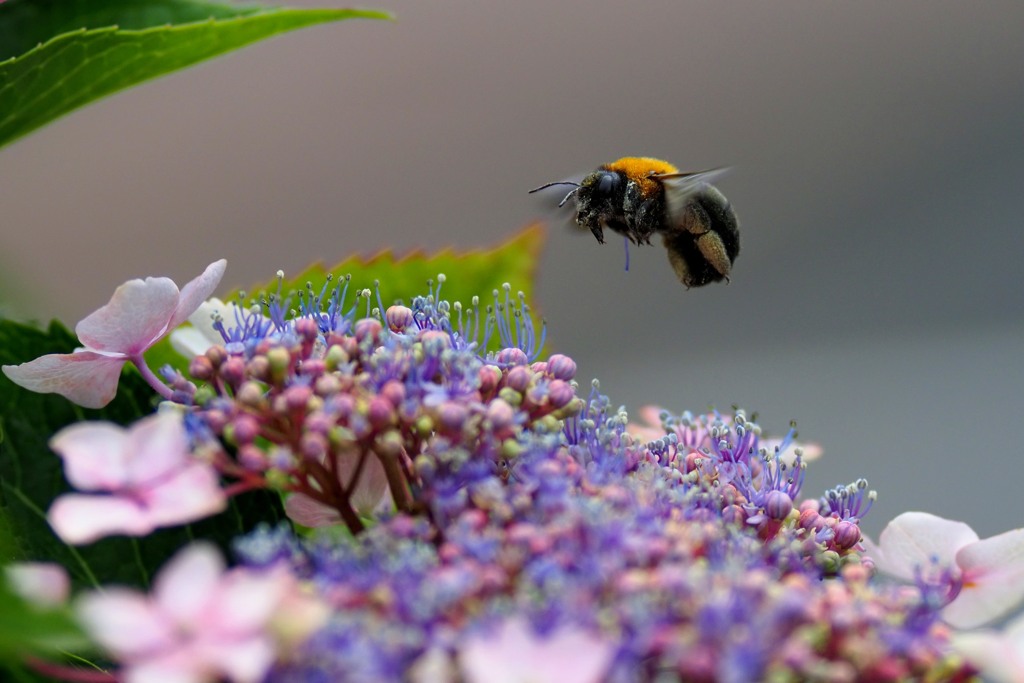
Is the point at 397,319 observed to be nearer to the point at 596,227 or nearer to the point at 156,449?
the point at 156,449

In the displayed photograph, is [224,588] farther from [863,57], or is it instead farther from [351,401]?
[863,57]

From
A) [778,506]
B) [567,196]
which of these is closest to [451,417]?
[778,506]

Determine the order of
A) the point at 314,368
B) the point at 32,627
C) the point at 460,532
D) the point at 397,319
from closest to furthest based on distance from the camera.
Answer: the point at 32,627 → the point at 460,532 → the point at 314,368 → the point at 397,319

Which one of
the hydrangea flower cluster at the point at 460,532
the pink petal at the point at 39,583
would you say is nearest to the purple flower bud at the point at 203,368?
the hydrangea flower cluster at the point at 460,532

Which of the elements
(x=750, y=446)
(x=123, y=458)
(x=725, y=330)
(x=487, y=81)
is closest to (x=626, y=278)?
(x=725, y=330)

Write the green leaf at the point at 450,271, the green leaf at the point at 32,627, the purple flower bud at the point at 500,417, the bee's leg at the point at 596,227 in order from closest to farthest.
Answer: the green leaf at the point at 32,627 < the purple flower bud at the point at 500,417 < the green leaf at the point at 450,271 < the bee's leg at the point at 596,227

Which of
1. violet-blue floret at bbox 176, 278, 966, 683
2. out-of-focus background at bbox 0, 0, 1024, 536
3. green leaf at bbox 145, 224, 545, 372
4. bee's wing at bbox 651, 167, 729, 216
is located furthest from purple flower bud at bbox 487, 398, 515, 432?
out-of-focus background at bbox 0, 0, 1024, 536

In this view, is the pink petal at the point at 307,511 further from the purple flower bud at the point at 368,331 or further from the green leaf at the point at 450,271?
the green leaf at the point at 450,271

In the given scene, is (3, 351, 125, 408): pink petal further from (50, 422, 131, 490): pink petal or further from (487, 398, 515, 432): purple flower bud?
(487, 398, 515, 432): purple flower bud
